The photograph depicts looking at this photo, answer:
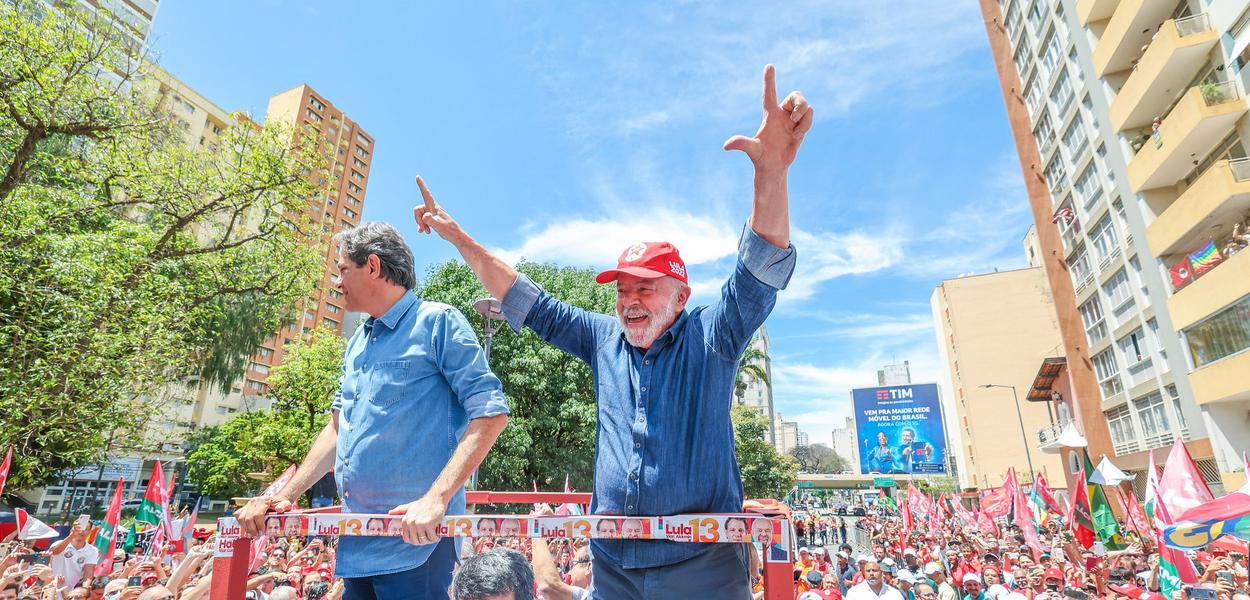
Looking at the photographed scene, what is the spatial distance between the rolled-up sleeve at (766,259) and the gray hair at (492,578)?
139cm

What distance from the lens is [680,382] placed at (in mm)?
2123

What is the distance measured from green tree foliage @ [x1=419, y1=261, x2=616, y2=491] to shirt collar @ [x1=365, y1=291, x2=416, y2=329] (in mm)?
19840

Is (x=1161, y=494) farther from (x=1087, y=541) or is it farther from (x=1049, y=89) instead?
(x=1049, y=89)

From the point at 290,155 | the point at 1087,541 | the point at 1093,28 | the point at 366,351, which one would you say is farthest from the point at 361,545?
the point at 1093,28

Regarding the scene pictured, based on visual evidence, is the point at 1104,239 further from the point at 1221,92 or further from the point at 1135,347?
the point at 1221,92

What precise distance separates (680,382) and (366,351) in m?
1.28

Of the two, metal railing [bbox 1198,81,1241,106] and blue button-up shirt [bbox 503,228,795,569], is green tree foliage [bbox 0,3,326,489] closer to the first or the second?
blue button-up shirt [bbox 503,228,795,569]

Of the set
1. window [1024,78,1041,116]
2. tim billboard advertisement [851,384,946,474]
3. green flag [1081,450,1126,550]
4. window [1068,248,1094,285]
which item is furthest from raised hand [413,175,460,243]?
tim billboard advertisement [851,384,946,474]

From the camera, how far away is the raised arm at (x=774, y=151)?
6.35 ft

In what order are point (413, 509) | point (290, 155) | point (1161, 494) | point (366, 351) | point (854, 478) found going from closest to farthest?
point (413, 509) < point (366, 351) < point (1161, 494) < point (290, 155) < point (854, 478)

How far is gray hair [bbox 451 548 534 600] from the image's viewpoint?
7.46 ft

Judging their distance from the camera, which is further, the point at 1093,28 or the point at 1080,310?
the point at 1080,310

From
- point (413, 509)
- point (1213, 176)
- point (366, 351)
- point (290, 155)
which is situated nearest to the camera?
point (413, 509)

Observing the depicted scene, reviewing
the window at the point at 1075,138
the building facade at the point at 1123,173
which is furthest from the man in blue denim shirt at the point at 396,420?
the window at the point at 1075,138
